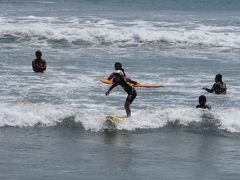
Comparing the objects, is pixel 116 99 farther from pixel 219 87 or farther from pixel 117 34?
pixel 117 34

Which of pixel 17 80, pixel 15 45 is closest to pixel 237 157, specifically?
pixel 17 80

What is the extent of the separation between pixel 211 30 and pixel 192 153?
21584 mm

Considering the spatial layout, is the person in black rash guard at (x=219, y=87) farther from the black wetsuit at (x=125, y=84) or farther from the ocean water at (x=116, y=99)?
the black wetsuit at (x=125, y=84)

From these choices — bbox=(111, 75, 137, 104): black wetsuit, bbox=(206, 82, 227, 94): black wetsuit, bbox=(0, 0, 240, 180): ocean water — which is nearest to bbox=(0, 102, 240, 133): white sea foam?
bbox=(0, 0, 240, 180): ocean water

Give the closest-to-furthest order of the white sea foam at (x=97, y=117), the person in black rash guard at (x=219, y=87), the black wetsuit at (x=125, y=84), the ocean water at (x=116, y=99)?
the ocean water at (x=116, y=99), the white sea foam at (x=97, y=117), the black wetsuit at (x=125, y=84), the person in black rash guard at (x=219, y=87)

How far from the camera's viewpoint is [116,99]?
803 inches

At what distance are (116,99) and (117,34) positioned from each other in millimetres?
13677

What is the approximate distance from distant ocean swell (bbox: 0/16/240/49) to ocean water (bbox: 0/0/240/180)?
0.05m

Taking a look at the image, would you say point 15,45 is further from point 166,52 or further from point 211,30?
point 211,30

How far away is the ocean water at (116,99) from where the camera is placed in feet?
45.6

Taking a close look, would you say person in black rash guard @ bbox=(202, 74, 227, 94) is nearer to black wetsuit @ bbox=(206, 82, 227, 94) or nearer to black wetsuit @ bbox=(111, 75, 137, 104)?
black wetsuit @ bbox=(206, 82, 227, 94)

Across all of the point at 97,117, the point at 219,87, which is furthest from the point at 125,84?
the point at 219,87

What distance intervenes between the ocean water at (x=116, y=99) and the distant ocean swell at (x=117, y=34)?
48 mm

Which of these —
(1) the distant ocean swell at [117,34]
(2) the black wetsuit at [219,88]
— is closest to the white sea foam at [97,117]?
(2) the black wetsuit at [219,88]
